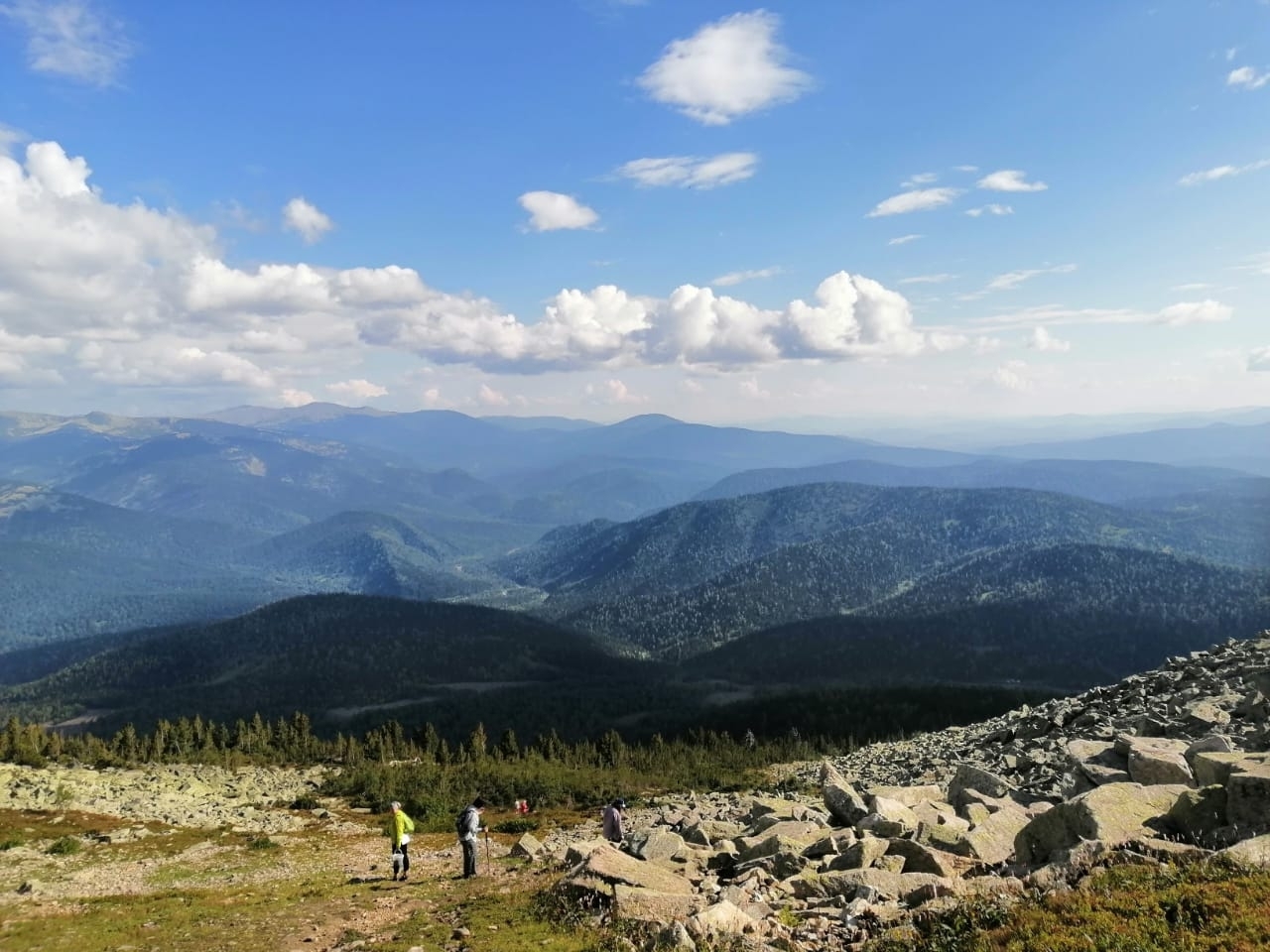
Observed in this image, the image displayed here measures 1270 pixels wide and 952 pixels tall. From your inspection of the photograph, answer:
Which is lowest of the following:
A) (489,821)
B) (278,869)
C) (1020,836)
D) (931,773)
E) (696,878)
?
(489,821)

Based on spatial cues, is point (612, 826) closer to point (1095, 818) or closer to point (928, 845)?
point (928, 845)

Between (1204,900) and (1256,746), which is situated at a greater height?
(1204,900)

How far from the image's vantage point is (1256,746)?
36.4m

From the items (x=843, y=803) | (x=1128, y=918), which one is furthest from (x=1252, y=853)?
(x=843, y=803)

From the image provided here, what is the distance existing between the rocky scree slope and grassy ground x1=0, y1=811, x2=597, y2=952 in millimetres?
3634

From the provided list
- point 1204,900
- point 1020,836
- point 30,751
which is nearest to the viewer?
point 1204,900

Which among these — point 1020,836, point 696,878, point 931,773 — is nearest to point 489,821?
point 931,773

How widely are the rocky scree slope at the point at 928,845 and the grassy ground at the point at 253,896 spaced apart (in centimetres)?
363

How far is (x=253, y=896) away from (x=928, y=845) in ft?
101

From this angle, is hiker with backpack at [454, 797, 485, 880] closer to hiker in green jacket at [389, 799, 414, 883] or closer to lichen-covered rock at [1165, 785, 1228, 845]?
hiker in green jacket at [389, 799, 414, 883]

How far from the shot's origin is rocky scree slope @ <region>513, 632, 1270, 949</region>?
1884 cm

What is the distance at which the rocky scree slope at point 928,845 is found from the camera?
18844mm

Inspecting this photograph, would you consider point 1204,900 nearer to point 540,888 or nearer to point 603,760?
point 540,888

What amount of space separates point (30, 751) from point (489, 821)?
60.7 m
